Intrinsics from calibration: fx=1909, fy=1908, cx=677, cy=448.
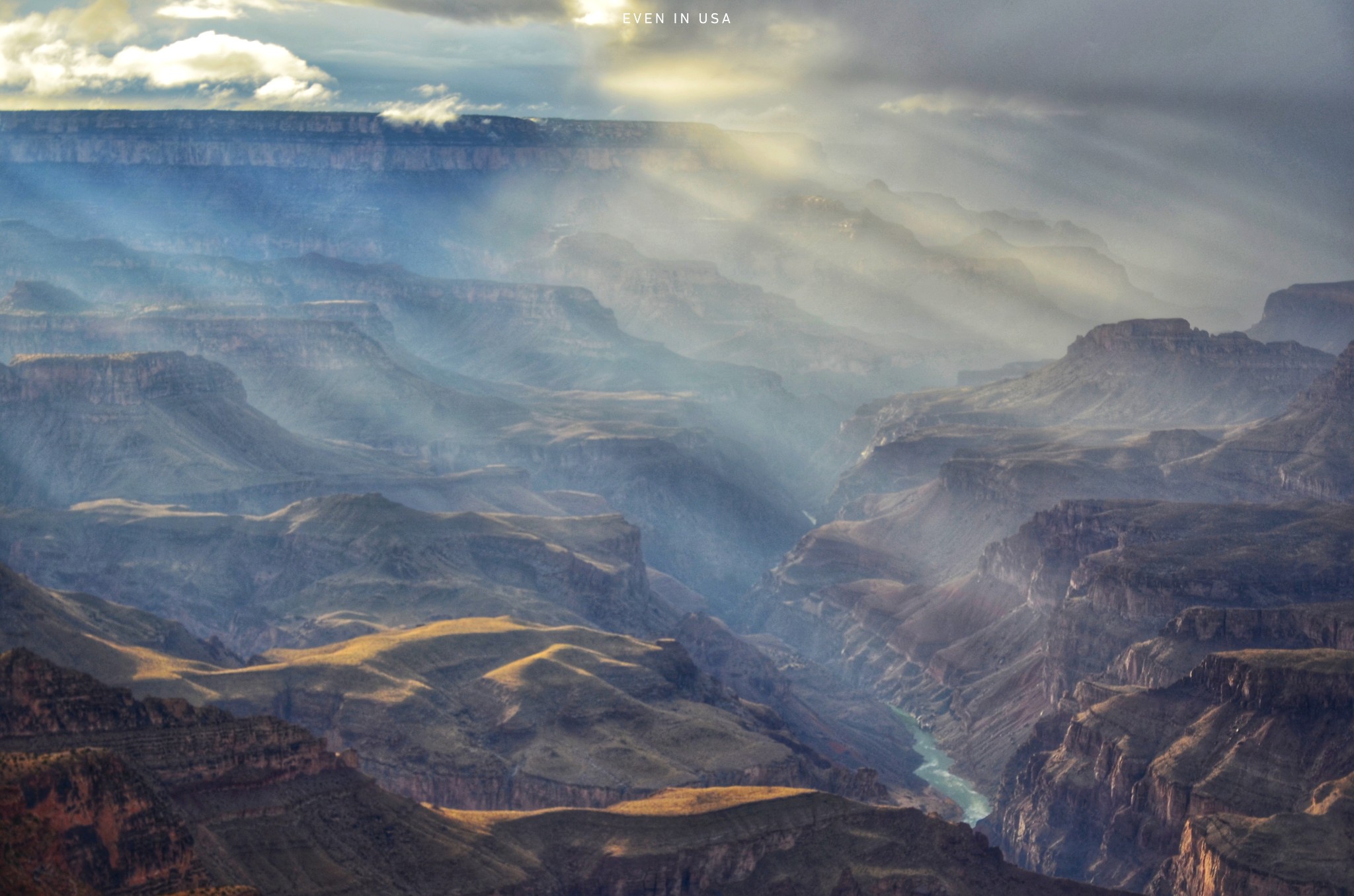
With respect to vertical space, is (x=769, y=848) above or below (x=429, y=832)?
below

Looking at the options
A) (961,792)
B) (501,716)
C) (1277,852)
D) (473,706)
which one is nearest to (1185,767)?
(1277,852)

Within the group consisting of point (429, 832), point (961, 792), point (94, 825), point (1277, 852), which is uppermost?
point (94, 825)

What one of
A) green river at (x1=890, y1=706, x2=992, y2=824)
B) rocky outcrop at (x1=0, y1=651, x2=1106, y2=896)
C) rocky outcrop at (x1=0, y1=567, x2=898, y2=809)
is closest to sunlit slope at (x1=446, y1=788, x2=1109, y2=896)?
rocky outcrop at (x1=0, y1=651, x2=1106, y2=896)

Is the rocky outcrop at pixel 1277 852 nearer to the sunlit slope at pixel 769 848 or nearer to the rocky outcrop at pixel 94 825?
the sunlit slope at pixel 769 848

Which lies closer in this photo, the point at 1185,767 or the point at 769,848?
the point at 769,848

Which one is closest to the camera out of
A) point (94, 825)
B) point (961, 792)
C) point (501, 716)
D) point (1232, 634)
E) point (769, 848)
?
point (94, 825)

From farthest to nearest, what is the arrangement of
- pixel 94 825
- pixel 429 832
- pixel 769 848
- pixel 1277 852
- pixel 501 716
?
pixel 501 716 < pixel 1277 852 < pixel 769 848 < pixel 429 832 < pixel 94 825

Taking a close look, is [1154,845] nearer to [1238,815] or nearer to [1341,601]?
[1238,815]

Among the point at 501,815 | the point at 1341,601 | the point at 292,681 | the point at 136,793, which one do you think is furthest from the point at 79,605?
the point at 1341,601

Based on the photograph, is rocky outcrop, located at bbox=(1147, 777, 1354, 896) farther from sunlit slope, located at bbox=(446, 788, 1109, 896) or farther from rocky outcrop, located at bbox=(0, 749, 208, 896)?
rocky outcrop, located at bbox=(0, 749, 208, 896)

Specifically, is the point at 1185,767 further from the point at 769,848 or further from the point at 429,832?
the point at 429,832

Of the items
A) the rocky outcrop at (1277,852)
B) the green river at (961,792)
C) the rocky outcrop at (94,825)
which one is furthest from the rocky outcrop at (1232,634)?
the rocky outcrop at (94,825)
